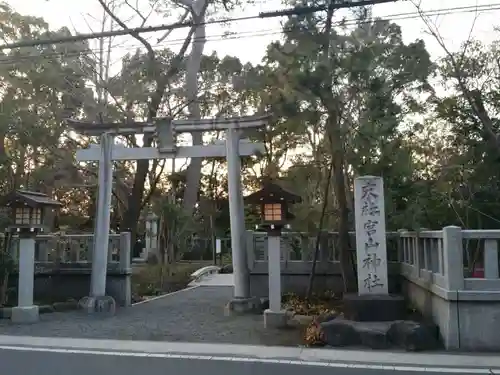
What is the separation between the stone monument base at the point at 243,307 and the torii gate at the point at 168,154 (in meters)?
0.12

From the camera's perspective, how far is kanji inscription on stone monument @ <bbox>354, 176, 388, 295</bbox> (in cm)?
1057

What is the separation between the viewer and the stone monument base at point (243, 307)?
12.8 metres

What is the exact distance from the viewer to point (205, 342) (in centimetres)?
945

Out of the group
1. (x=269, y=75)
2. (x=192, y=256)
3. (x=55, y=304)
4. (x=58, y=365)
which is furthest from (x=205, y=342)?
(x=192, y=256)

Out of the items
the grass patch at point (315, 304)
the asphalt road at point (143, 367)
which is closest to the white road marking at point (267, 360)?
the asphalt road at point (143, 367)

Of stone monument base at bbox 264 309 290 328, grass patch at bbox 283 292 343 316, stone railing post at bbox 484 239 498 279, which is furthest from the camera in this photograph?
grass patch at bbox 283 292 343 316

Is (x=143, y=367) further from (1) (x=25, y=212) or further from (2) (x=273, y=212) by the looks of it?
(1) (x=25, y=212)

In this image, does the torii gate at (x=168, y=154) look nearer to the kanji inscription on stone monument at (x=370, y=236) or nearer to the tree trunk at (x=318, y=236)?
the tree trunk at (x=318, y=236)

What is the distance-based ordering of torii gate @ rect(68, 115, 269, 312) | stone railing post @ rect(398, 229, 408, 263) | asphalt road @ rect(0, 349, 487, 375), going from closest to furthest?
1. asphalt road @ rect(0, 349, 487, 375)
2. torii gate @ rect(68, 115, 269, 312)
3. stone railing post @ rect(398, 229, 408, 263)

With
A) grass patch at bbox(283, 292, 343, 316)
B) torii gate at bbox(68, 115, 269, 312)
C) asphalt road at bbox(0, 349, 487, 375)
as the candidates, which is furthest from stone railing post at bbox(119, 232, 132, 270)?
asphalt road at bbox(0, 349, 487, 375)

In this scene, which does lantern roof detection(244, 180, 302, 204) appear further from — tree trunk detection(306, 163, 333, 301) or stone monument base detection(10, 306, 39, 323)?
stone monument base detection(10, 306, 39, 323)

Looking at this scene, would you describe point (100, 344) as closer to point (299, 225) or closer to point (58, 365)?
point (58, 365)

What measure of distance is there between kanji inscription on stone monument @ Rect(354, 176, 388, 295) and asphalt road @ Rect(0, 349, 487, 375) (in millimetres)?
3339

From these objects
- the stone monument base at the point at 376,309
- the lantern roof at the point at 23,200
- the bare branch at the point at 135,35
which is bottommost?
the stone monument base at the point at 376,309
